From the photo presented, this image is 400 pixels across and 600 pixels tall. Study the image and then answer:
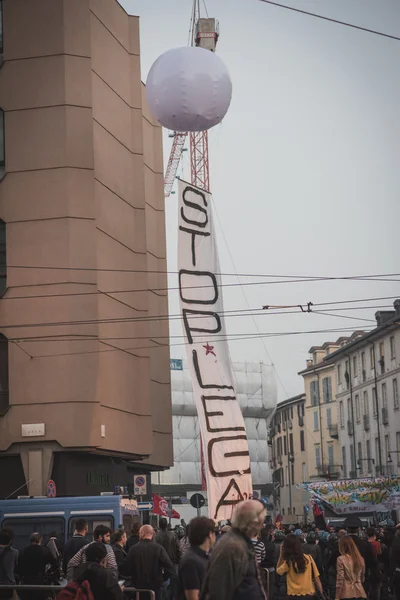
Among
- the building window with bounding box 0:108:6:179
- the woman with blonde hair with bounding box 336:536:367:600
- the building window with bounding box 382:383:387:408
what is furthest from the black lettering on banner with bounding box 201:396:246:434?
the building window with bounding box 382:383:387:408

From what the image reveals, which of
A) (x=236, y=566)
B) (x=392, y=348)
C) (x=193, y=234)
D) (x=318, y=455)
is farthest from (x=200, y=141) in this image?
(x=236, y=566)

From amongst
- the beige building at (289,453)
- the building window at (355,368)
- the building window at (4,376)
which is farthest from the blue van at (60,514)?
the beige building at (289,453)

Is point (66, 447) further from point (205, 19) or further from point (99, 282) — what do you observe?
point (205, 19)

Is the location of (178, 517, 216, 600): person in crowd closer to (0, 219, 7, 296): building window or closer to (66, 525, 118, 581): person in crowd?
(66, 525, 118, 581): person in crowd

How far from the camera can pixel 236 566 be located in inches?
291

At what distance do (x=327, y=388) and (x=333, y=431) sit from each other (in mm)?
5221

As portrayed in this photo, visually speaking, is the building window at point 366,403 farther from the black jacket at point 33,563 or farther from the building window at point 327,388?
the black jacket at point 33,563

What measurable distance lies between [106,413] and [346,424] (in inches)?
2586

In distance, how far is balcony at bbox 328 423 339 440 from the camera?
102 m

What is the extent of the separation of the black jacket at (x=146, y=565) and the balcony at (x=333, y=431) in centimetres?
8799

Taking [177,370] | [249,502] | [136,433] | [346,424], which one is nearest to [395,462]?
[346,424]

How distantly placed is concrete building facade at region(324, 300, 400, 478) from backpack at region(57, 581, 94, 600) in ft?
224

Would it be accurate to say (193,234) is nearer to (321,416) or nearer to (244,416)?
(244,416)

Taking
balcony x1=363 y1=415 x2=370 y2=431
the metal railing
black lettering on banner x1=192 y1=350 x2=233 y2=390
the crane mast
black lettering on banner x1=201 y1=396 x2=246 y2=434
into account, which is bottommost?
the metal railing
